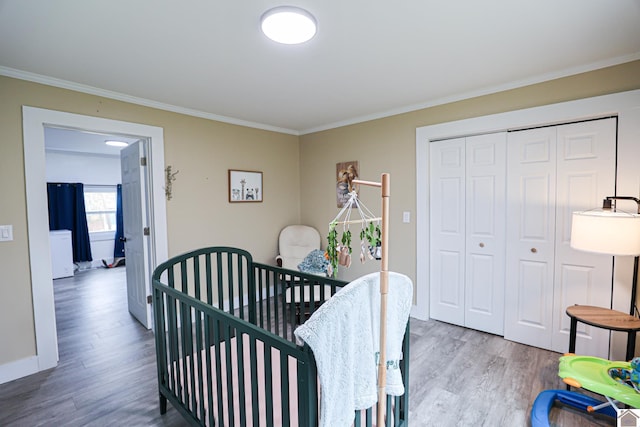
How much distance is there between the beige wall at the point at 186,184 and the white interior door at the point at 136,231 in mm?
258

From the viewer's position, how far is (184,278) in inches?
79.6

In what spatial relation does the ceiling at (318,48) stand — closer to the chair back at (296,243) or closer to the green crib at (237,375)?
the green crib at (237,375)

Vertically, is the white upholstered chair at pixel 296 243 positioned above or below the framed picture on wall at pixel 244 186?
below

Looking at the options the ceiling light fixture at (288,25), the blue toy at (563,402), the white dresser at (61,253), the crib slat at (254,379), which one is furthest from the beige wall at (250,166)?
the white dresser at (61,253)

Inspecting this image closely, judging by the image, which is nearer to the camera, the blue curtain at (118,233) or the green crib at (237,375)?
the green crib at (237,375)

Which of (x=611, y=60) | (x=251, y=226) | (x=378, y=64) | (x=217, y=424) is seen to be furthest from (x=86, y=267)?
(x=611, y=60)

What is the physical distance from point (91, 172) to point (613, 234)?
7858 mm

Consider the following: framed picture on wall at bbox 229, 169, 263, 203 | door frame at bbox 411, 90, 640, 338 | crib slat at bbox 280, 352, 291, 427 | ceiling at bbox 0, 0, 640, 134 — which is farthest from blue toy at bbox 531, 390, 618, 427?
framed picture on wall at bbox 229, 169, 263, 203

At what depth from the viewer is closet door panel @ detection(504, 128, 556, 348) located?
2510 millimetres

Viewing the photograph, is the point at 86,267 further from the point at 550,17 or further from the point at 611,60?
the point at 611,60

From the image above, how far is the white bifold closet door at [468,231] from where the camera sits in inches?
110

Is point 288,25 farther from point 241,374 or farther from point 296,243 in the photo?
point 296,243

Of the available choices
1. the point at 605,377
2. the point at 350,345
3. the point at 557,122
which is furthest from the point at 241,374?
the point at 557,122

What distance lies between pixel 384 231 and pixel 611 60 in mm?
2461
